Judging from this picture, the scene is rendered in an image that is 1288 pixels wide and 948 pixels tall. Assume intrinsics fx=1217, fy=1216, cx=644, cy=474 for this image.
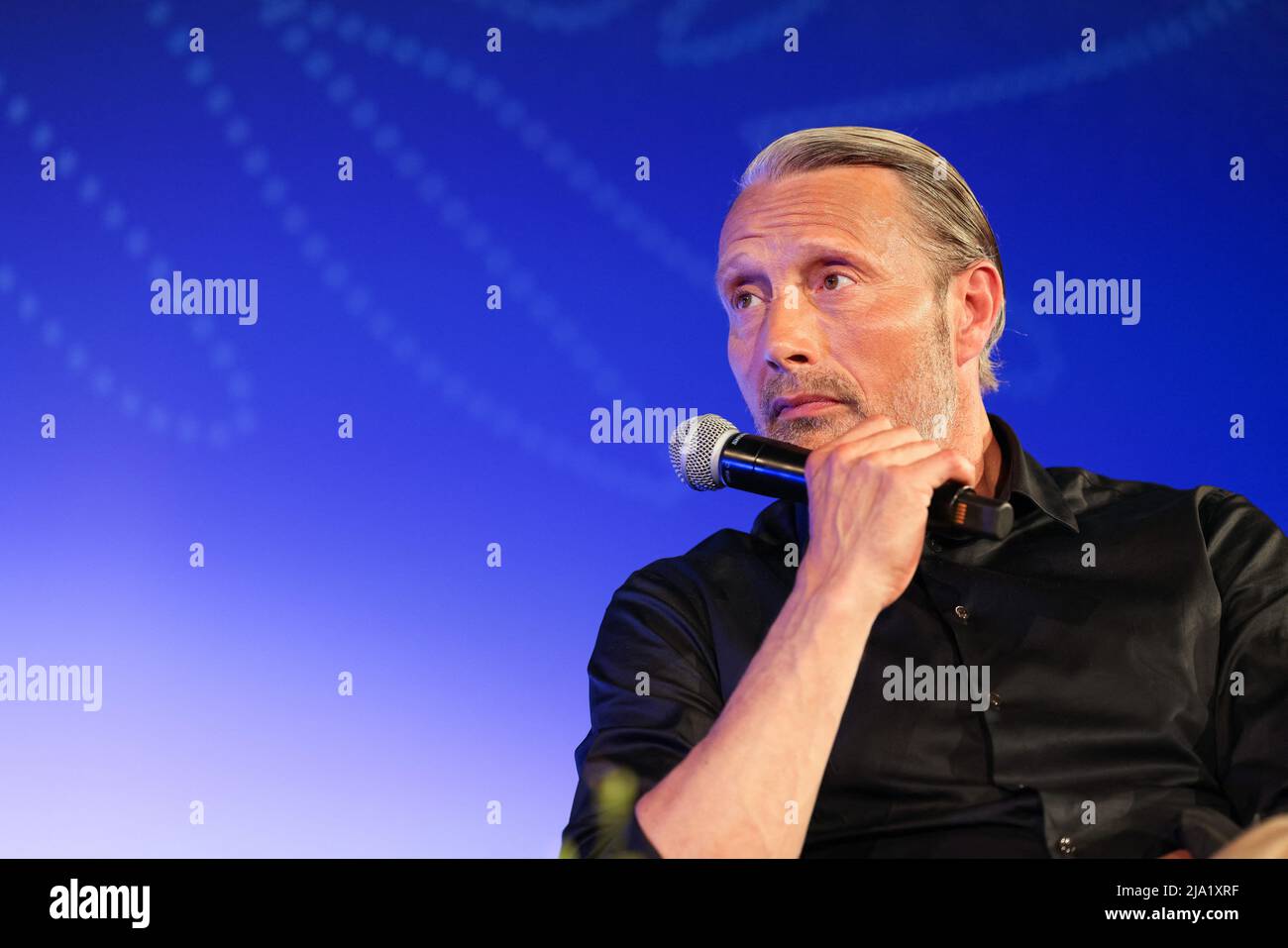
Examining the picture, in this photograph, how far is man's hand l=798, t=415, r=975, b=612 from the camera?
5.58 feet

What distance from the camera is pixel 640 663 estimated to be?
1976 millimetres

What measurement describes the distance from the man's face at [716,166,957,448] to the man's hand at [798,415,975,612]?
0.29 meters

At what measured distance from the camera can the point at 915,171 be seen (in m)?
2.27

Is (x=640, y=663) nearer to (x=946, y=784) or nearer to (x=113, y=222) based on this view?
(x=946, y=784)

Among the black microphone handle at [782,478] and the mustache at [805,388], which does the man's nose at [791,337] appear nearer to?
the mustache at [805,388]

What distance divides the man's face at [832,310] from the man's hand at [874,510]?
0.29 m

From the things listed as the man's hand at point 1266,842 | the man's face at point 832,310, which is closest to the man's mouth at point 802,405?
the man's face at point 832,310

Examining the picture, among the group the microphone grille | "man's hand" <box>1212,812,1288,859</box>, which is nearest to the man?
"man's hand" <box>1212,812,1288,859</box>

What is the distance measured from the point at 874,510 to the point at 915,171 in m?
0.84

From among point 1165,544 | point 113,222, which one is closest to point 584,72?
point 113,222

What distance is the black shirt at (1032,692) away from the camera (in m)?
1.80

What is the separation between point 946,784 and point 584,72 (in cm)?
163

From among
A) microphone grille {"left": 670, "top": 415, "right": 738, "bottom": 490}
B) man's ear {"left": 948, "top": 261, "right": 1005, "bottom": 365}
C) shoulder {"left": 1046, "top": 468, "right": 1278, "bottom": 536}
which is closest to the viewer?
microphone grille {"left": 670, "top": 415, "right": 738, "bottom": 490}

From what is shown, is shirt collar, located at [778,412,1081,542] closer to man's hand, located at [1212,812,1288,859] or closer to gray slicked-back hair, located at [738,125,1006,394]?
gray slicked-back hair, located at [738,125,1006,394]
